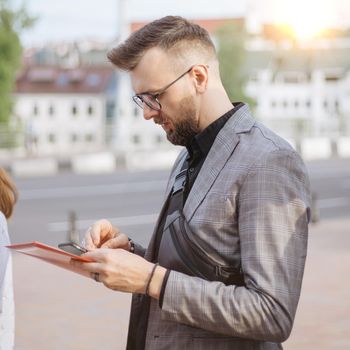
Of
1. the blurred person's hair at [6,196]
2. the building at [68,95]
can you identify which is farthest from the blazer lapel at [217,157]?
the building at [68,95]

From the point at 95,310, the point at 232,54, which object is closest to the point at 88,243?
the point at 95,310

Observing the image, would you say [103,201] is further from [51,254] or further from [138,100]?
[51,254]

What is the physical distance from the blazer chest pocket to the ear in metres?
0.31

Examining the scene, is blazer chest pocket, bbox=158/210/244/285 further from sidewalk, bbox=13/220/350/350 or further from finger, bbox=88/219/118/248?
sidewalk, bbox=13/220/350/350

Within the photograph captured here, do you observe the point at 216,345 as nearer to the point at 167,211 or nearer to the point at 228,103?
the point at 167,211

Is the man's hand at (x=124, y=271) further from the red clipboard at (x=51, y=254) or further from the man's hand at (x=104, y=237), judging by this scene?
the man's hand at (x=104, y=237)

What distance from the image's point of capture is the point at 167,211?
243cm

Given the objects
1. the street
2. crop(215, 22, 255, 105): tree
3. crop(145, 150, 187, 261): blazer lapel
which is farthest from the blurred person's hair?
crop(215, 22, 255, 105): tree

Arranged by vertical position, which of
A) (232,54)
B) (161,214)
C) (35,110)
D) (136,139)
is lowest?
(35,110)

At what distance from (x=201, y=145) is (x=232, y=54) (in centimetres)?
6668

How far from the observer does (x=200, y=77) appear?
2271 mm

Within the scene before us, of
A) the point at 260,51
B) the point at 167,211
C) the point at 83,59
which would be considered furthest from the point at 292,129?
the point at 83,59

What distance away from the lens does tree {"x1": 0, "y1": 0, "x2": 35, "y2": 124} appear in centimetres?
3541

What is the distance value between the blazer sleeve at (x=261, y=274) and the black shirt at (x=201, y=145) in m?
0.19
